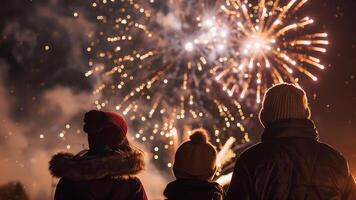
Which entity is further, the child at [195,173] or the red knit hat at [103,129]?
the child at [195,173]

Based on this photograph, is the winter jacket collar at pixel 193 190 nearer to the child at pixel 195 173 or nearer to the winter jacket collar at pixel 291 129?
the child at pixel 195 173

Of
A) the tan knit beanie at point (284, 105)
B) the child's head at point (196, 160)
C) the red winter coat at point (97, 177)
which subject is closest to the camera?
the tan knit beanie at point (284, 105)

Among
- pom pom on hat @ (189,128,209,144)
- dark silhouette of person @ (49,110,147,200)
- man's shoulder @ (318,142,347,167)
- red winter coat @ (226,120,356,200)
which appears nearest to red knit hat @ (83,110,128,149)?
dark silhouette of person @ (49,110,147,200)

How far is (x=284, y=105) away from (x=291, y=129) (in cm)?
18

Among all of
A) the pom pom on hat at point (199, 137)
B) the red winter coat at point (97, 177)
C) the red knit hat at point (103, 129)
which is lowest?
the red winter coat at point (97, 177)

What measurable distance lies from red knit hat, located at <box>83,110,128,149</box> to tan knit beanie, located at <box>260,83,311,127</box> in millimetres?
1189

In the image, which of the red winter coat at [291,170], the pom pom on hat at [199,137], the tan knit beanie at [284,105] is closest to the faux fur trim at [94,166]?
the pom pom on hat at [199,137]

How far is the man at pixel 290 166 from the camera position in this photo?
3.97 metres

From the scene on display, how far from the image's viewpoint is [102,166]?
4551 mm

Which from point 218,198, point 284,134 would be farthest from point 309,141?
point 218,198

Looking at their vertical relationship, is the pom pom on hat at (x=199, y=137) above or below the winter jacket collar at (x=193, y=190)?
above

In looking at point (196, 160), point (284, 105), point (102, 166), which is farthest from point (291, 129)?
point (102, 166)

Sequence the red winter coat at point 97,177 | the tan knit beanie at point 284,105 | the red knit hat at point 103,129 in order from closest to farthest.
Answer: the tan knit beanie at point 284,105 < the red winter coat at point 97,177 < the red knit hat at point 103,129

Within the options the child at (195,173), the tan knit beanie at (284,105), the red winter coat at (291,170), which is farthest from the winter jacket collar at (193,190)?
the tan knit beanie at (284,105)
